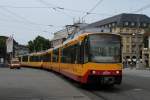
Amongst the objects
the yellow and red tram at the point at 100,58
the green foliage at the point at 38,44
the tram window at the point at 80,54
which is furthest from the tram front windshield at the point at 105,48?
the green foliage at the point at 38,44

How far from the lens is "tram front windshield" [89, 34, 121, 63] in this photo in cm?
2288

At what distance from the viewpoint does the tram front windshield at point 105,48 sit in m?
22.9

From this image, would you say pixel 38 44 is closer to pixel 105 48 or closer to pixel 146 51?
pixel 146 51

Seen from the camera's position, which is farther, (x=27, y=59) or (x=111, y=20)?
(x=111, y=20)

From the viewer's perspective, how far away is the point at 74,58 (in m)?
26.1

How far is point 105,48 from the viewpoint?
23031 millimetres

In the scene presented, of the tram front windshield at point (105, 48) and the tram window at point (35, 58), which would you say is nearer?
the tram front windshield at point (105, 48)

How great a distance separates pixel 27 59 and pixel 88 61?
204 ft

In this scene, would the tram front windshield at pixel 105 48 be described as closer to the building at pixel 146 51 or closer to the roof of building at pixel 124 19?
the building at pixel 146 51

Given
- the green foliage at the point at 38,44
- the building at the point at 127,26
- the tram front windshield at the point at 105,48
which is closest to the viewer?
the tram front windshield at the point at 105,48

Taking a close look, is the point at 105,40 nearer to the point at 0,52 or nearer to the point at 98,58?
the point at 98,58

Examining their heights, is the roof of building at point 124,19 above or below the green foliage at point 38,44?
above

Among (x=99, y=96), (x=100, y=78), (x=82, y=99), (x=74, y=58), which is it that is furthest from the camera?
(x=74, y=58)

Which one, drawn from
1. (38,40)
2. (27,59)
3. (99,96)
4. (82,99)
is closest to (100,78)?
(99,96)
